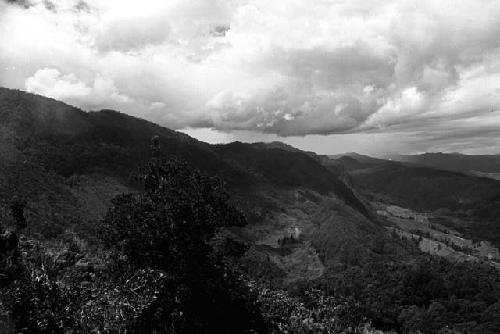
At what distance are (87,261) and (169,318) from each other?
739 inches

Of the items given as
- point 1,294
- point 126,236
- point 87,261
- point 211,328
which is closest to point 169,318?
point 211,328

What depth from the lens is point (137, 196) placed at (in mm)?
46562

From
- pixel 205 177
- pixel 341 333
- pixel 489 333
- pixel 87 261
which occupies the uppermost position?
pixel 205 177

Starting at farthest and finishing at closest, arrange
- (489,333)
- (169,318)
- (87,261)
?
1. (489,333)
2. (87,261)
3. (169,318)

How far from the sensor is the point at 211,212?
1630 inches

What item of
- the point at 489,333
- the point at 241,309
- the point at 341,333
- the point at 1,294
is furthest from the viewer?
the point at 489,333

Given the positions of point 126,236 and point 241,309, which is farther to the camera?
point 241,309

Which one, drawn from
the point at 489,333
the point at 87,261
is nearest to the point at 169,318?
the point at 87,261

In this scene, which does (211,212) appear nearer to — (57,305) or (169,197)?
(169,197)

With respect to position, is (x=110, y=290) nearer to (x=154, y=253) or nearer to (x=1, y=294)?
(x=154, y=253)

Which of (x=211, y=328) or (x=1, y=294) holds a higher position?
(x=1, y=294)

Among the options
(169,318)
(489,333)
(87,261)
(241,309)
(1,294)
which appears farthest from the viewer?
(489,333)

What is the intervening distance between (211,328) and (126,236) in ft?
37.5

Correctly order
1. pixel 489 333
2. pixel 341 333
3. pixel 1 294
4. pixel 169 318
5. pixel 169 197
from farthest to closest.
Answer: pixel 489 333, pixel 341 333, pixel 169 197, pixel 169 318, pixel 1 294
